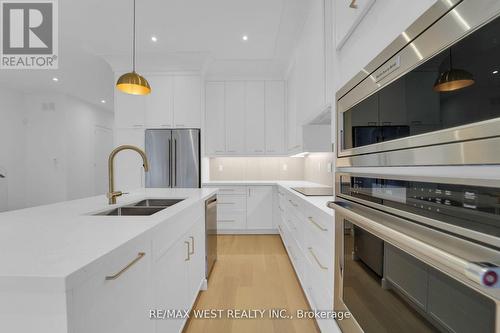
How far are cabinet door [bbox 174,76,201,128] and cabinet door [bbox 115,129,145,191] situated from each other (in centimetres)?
72

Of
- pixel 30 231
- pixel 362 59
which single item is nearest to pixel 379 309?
pixel 362 59

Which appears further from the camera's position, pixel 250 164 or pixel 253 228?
pixel 250 164

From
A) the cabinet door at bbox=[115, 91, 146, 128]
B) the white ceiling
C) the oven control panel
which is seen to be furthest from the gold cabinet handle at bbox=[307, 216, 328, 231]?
the cabinet door at bbox=[115, 91, 146, 128]

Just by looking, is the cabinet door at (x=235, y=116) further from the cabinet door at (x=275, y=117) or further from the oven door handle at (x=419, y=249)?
the oven door handle at (x=419, y=249)

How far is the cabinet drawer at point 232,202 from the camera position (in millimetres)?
3926

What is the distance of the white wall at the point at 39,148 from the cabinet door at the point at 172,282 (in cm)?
584

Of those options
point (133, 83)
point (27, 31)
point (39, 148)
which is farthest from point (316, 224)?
point (39, 148)

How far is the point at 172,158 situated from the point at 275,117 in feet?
6.46

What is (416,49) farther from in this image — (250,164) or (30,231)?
(250,164)

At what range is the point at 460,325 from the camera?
0.46 meters

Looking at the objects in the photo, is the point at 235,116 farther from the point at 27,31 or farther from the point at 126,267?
the point at 126,267

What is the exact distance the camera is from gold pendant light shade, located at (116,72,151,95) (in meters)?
2.19

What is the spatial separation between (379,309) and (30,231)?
1303 millimetres

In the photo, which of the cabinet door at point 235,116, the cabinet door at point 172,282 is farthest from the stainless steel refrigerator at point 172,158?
the cabinet door at point 172,282
